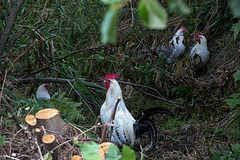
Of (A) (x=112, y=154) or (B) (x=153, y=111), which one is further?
(B) (x=153, y=111)

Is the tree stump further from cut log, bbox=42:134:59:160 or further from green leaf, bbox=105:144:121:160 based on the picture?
green leaf, bbox=105:144:121:160

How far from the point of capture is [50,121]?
5.08 ft

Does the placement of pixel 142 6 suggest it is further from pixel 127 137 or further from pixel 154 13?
pixel 127 137

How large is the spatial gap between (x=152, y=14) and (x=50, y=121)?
1262 millimetres

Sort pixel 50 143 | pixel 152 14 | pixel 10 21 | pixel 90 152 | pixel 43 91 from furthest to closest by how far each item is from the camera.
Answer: pixel 43 91 < pixel 10 21 < pixel 50 143 < pixel 90 152 < pixel 152 14

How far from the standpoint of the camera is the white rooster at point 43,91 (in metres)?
3.49

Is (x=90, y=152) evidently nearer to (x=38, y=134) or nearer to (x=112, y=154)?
(x=112, y=154)

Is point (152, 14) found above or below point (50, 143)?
above

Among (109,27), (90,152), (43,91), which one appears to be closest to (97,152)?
(90,152)

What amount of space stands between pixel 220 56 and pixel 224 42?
23cm

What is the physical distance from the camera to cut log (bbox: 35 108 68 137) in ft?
5.00

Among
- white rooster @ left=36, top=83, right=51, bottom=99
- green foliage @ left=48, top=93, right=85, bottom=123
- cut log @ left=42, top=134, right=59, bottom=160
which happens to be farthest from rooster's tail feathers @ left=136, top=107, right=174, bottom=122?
cut log @ left=42, top=134, right=59, bottom=160

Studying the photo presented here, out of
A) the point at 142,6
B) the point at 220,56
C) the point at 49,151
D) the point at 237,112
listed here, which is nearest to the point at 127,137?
the point at 237,112

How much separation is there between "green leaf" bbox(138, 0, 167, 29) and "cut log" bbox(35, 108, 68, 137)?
123 cm
